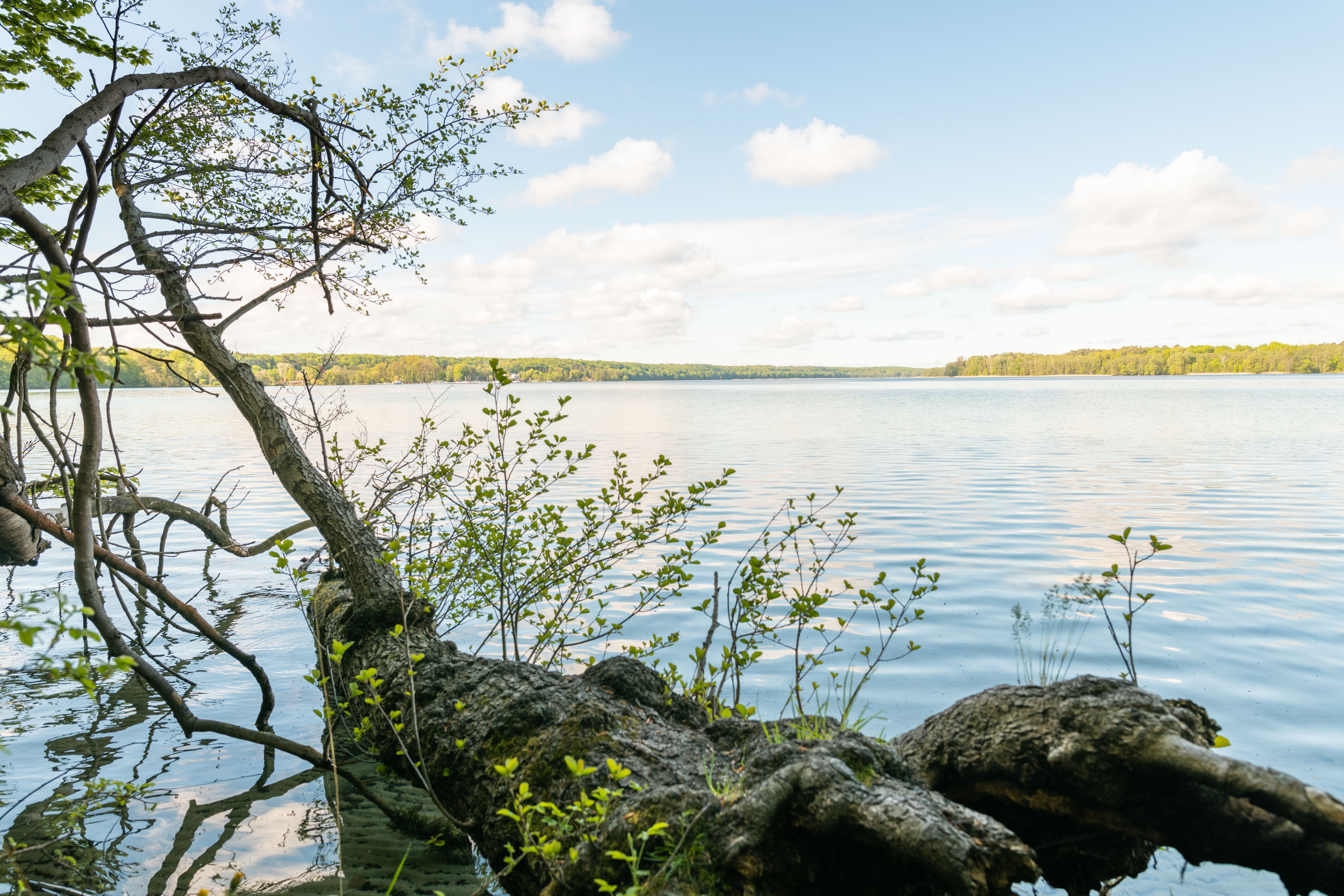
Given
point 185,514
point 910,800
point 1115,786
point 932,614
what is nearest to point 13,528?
point 185,514

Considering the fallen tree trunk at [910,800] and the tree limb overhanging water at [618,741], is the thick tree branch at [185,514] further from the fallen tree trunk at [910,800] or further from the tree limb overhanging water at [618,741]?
the fallen tree trunk at [910,800]

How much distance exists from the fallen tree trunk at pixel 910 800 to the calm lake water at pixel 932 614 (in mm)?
1251

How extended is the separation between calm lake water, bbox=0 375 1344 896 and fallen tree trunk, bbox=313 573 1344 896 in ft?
4.10

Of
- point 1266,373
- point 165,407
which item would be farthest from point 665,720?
point 1266,373

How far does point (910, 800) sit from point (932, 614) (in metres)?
7.46

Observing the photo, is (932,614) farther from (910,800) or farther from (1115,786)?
(910,800)

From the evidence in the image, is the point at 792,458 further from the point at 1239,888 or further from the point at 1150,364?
the point at 1150,364

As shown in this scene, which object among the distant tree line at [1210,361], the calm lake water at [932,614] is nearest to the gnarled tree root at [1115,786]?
the calm lake water at [932,614]

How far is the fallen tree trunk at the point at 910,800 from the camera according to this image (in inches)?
103

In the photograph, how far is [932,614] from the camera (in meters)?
9.74

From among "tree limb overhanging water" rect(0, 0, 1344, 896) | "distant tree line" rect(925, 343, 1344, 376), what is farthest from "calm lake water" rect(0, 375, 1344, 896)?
"distant tree line" rect(925, 343, 1344, 376)

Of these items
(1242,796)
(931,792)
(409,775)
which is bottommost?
(409,775)

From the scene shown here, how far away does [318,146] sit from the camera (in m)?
6.27

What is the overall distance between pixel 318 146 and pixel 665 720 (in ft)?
17.8
